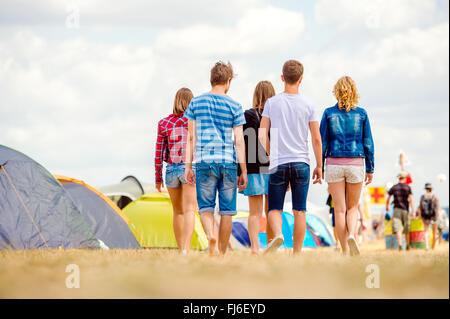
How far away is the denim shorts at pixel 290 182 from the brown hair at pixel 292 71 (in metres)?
0.85

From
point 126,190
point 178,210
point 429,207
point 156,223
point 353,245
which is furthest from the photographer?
point 126,190

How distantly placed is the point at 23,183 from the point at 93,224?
7.41ft

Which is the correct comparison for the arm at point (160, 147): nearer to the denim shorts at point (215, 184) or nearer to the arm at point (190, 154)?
the arm at point (190, 154)

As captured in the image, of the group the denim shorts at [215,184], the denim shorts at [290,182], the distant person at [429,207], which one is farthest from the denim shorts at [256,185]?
the distant person at [429,207]

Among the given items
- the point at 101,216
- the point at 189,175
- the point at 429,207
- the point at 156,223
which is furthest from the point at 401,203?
the point at 189,175

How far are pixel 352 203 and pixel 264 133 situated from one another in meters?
1.28

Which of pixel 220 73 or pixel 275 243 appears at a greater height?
pixel 220 73

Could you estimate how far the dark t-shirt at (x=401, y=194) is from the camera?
13180 mm

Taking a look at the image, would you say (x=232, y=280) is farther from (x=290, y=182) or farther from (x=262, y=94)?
(x=262, y=94)

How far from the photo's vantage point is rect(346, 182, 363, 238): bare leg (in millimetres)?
6656

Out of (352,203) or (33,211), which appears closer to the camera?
(352,203)

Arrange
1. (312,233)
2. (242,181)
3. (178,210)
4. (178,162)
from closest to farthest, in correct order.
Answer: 1. (242,181)
2. (178,162)
3. (178,210)
4. (312,233)

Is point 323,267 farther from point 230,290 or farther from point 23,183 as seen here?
point 23,183

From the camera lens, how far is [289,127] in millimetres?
6172
